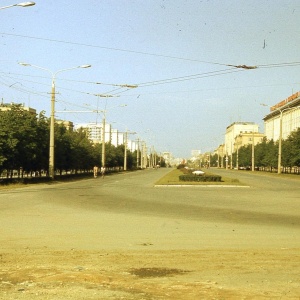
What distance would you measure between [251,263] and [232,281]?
5.27 feet

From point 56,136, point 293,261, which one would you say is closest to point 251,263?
point 293,261

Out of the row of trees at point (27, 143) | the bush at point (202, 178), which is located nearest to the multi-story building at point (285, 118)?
the row of trees at point (27, 143)

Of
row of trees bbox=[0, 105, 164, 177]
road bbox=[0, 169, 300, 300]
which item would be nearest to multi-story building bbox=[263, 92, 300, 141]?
row of trees bbox=[0, 105, 164, 177]

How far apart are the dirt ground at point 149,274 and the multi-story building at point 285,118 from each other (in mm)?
93516

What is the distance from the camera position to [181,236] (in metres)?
12.5

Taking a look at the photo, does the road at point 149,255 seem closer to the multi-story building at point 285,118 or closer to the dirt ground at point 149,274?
the dirt ground at point 149,274

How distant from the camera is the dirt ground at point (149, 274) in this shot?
6.68 meters

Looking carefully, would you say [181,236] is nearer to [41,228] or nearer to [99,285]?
[41,228]

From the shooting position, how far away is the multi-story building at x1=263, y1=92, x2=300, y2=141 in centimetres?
12524

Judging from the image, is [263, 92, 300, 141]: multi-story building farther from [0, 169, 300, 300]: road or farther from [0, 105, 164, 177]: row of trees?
[0, 169, 300, 300]: road

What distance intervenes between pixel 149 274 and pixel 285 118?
455 feet

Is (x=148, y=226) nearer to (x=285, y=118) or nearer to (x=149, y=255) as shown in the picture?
(x=149, y=255)

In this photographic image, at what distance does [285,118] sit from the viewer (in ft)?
462

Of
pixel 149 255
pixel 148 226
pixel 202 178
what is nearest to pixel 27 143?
pixel 202 178
